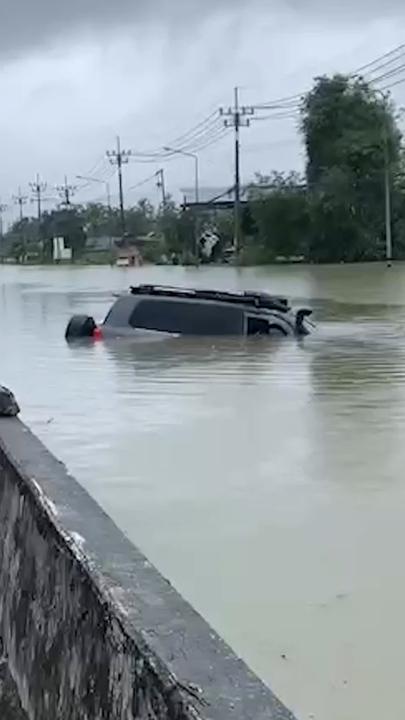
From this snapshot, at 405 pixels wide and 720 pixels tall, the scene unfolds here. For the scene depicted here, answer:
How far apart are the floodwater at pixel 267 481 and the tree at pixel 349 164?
53.4 m

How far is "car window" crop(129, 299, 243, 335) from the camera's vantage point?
79.7ft

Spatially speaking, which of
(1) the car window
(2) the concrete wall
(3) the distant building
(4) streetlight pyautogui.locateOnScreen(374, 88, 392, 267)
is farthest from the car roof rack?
(3) the distant building

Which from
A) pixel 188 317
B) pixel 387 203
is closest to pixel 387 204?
pixel 387 203

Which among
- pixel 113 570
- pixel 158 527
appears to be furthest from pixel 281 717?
pixel 158 527

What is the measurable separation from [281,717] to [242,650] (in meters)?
2.77

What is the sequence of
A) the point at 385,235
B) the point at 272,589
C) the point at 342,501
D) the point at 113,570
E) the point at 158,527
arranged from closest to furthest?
the point at 113,570, the point at 272,589, the point at 158,527, the point at 342,501, the point at 385,235

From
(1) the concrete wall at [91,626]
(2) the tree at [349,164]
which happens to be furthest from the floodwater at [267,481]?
(2) the tree at [349,164]

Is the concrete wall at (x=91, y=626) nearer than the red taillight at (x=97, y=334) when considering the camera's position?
Yes

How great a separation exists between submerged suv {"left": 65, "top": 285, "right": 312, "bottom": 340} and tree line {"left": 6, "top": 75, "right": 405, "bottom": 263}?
50.9 m

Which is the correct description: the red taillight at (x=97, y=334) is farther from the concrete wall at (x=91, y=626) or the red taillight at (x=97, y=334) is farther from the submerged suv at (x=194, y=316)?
the concrete wall at (x=91, y=626)

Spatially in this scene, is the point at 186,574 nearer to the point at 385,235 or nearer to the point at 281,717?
the point at 281,717

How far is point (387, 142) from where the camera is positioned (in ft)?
249

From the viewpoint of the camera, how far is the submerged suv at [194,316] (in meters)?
24.0

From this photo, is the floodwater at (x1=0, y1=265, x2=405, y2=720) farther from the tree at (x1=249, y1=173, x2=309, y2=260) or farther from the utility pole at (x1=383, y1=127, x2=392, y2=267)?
the tree at (x1=249, y1=173, x2=309, y2=260)
